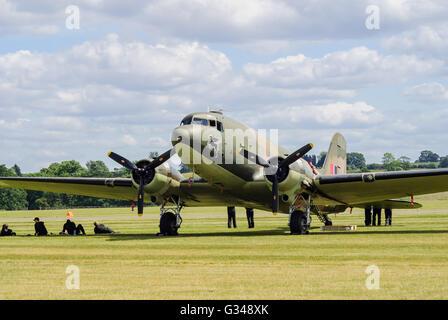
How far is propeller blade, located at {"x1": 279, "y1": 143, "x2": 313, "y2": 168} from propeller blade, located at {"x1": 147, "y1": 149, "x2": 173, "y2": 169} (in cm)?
573

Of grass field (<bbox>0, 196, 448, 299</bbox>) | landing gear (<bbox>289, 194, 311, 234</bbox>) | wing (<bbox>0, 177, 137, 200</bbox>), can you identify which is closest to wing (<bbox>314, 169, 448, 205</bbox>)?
landing gear (<bbox>289, 194, 311, 234</bbox>)

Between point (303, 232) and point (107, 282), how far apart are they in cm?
1811

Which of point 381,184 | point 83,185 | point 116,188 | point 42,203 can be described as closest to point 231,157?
point 381,184

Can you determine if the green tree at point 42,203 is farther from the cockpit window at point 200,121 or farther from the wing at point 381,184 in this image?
the cockpit window at point 200,121

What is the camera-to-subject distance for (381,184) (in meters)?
32.8

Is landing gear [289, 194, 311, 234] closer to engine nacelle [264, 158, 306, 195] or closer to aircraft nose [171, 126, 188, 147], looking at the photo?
engine nacelle [264, 158, 306, 195]

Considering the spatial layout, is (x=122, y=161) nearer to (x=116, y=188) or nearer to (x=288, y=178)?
(x=116, y=188)

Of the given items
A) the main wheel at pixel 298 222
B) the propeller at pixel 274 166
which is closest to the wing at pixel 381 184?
the main wheel at pixel 298 222

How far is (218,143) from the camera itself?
98.9 ft

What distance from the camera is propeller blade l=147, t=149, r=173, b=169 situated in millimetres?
32969

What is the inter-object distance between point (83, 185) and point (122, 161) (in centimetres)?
503

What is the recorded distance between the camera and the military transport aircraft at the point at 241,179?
1177 inches

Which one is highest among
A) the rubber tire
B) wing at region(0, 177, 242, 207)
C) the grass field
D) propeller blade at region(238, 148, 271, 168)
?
propeller blade at region(238, 148, 271, 168)
